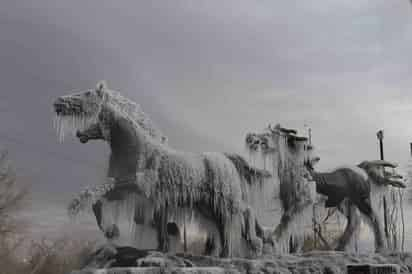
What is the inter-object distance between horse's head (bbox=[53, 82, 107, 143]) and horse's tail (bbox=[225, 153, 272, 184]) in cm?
301

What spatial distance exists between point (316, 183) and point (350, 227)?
1982 millimetres

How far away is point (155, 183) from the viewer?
10664 millimetres

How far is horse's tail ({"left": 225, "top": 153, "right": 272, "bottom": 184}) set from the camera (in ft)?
40.9

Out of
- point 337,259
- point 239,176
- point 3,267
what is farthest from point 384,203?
point 3,267

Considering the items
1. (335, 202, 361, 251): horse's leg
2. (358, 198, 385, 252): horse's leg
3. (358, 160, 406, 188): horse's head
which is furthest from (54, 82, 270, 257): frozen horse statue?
(358, 160, 406, 188): horse's head

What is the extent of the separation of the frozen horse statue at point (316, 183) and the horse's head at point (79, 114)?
3.89m

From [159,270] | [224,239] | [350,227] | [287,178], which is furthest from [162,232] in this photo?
[350,227]

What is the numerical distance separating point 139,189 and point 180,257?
4.81 ft

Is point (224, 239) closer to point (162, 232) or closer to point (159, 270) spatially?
point (162, 232)

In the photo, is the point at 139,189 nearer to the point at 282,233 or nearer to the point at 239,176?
the point at 239,176

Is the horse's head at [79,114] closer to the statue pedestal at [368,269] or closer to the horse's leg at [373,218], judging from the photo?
the statue pedestal at [368,269]

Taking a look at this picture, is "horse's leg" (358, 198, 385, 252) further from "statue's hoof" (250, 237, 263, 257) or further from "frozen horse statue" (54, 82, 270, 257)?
"statue's hoof" (250, 237, 263, 257)

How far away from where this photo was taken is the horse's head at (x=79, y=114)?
11.0 meters

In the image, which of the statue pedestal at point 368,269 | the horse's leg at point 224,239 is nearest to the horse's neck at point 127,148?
the horse's leg at point 224,239
